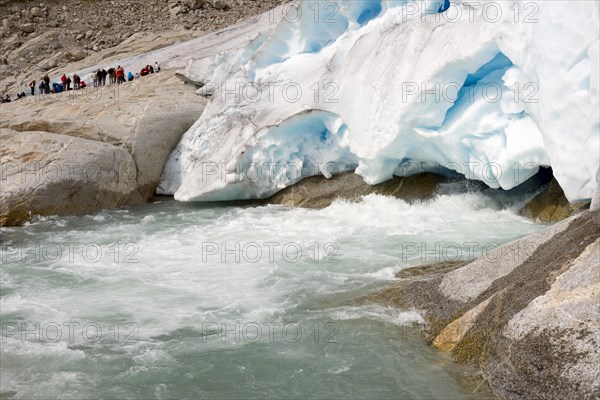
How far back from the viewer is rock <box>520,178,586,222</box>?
12.7 m

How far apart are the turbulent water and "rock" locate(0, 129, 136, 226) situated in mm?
603

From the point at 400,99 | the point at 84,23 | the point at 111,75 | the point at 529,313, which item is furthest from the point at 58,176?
the point at 84,23

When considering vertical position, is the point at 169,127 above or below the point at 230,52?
below

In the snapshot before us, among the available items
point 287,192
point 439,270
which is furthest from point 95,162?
point 439,270

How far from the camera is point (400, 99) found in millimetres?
13492

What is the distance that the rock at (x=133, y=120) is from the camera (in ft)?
58.9

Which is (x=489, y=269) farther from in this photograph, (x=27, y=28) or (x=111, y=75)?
(x=27, y=28)

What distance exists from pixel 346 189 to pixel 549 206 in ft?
14.9

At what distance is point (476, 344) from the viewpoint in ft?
23.4

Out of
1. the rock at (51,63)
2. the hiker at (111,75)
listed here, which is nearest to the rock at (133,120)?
the hiker at (111,75)

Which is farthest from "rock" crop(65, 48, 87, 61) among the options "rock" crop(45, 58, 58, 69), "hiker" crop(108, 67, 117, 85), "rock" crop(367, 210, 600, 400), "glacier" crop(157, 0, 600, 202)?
"rock" crop(367, 210, 600, 400)

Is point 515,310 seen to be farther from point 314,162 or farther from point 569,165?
point 314,162

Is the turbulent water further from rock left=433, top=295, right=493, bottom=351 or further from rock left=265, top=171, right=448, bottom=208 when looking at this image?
rock left=265, top=171, right=448, bottom=208

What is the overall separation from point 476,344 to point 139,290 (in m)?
5.36
